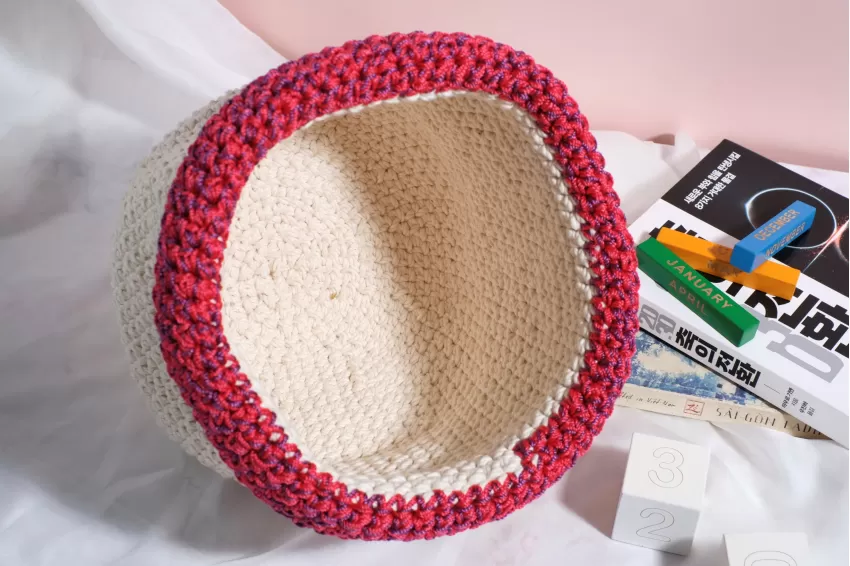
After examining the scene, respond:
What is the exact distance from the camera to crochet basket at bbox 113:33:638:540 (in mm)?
424

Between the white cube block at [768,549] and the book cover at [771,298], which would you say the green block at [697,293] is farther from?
the white cube block at [768,549]

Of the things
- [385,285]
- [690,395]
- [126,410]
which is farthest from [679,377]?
[126,410]

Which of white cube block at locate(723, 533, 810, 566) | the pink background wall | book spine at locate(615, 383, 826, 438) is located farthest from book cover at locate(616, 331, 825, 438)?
the pink background wall

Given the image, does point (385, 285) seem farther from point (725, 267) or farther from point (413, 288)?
point (725, 267)

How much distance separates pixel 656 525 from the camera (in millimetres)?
557

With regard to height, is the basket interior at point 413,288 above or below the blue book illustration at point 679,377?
above

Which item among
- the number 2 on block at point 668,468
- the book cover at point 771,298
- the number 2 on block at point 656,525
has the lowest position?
the number 2 on block at point 656,525

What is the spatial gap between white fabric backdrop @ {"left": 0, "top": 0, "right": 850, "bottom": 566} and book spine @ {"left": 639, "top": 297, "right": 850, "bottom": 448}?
31 mm

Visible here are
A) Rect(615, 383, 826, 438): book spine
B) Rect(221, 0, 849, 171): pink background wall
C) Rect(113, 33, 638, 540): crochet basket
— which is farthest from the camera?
Rect(221, 0, 849, 171): pink background wall

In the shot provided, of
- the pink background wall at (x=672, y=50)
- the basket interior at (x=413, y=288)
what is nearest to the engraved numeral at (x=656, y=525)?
the basket interior at (x=413, y=288)

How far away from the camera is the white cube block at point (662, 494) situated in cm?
54

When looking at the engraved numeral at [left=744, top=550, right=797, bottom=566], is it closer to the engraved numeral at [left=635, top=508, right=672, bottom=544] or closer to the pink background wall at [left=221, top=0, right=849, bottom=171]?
the engraved numeral at [left=635, top=508, right=672, bottom=544]

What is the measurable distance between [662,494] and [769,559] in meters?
0.08

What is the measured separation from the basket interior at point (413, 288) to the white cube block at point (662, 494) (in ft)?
0.29
